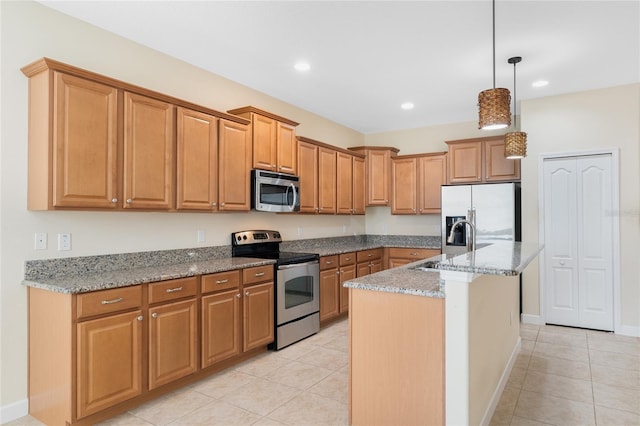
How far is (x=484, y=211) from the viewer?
188 inches

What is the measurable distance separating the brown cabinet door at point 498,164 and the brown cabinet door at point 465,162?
0.10 m

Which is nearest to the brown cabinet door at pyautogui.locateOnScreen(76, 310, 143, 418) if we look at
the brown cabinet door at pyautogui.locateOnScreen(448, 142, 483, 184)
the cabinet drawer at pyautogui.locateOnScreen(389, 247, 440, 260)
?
the cabinet drawer at pyautogui.locateOnScreen(389, 247, 440, 260)

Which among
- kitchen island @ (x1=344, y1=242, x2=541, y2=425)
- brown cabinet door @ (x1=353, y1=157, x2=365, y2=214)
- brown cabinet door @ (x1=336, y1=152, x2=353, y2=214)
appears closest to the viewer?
kitchen island @ (x1=344, y1=242, x2=541, y2=425)

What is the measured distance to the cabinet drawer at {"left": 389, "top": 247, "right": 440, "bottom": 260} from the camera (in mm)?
5359

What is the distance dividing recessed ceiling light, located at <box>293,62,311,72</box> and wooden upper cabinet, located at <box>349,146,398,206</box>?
2.38m

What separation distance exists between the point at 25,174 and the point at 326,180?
10.9 ft

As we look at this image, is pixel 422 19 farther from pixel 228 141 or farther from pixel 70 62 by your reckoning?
pixel 70 62

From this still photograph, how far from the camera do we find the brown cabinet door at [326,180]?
4957mm

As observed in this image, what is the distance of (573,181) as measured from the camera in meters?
4.41

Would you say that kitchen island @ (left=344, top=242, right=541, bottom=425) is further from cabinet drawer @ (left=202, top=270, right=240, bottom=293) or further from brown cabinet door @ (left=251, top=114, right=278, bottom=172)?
brown cabinet door @ (left=251, top=114, right=278, bottom=172)

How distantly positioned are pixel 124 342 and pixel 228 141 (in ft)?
6.38

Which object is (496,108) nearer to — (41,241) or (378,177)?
(41,241)

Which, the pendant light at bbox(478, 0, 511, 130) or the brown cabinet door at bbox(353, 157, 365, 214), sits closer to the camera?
the pendant light at bbox(478, 0, 511, 130)

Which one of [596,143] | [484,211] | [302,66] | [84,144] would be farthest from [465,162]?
[84,144]
